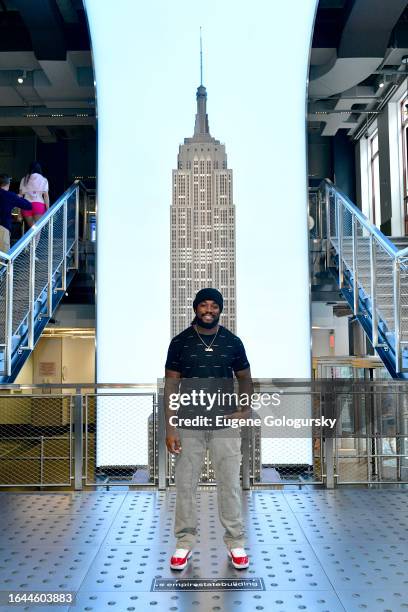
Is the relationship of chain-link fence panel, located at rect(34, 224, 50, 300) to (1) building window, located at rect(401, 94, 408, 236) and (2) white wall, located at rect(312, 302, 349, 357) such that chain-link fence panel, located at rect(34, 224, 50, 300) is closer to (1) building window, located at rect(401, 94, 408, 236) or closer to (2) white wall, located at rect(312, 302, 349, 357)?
(1) building window, located at rect(401, 94, 408, 236)

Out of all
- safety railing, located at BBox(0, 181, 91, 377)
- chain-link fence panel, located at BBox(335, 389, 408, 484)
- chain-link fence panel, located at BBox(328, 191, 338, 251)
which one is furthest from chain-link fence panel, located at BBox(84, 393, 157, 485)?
chain-link fence panel, located at BBox(328, 191, 338, 251)

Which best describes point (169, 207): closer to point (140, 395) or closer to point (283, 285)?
point (283, 285)

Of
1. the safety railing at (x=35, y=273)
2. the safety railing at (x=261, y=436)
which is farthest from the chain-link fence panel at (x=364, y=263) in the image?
the safety railing at (x=35, y=273)

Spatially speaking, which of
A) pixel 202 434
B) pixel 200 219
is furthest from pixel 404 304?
pixel 202 434

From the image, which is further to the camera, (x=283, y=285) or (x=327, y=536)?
(x=283, y=285)

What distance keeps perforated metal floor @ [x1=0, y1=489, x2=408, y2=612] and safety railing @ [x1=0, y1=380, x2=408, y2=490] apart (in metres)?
0.30

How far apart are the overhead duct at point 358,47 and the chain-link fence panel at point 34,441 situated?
19.1 feet

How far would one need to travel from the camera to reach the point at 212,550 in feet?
10.6

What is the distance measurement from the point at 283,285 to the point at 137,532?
10.9ft

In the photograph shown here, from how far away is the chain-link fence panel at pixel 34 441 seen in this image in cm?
747

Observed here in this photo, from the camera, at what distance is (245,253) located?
625 cm

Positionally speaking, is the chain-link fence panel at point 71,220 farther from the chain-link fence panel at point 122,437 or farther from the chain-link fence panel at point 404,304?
the chain-link fence panel at point 404,304

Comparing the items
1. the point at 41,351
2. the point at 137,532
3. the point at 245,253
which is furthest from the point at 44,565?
the point at 41,351

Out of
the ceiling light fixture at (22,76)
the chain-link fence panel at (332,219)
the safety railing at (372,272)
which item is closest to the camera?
the safety railing at (372,272)
